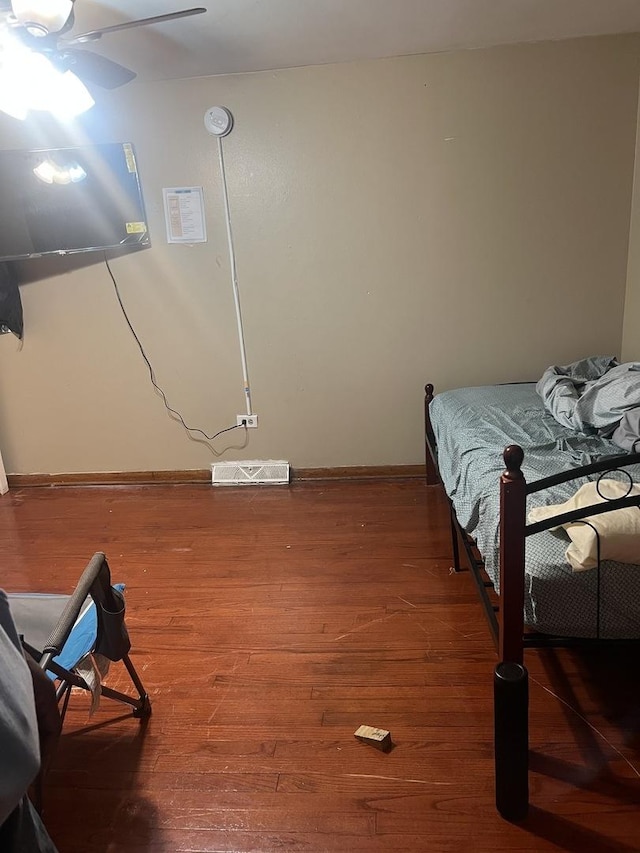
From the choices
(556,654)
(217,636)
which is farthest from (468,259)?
(217,636)

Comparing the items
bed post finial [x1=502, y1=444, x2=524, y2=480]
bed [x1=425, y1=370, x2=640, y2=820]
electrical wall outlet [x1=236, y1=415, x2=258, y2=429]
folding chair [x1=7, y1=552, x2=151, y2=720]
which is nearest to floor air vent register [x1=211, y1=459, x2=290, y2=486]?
electrical wall outlet [x1=236, y1=415, x2=258, y2=429]

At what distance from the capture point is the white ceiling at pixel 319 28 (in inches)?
94.5

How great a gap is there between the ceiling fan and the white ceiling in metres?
0.28

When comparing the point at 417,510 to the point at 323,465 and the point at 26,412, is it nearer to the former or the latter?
the point at 323,465

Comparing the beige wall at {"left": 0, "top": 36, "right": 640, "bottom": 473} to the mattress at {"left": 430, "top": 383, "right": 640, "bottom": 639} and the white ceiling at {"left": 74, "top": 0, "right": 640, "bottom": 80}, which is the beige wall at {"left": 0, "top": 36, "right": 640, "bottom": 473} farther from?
the mattress at {"left": 430, "top": 383, "right": 640, "bottom": 639}

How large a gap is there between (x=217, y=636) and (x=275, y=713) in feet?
1.54

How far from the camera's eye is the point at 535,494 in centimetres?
179

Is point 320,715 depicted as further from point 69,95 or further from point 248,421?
point 69,95

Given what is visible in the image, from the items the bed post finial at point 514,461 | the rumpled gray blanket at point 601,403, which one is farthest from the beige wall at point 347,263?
the bed post finial at point 514,461

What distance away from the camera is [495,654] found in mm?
2041

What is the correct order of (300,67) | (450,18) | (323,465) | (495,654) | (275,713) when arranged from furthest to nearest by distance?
(323,465)
(300,67)
(450,18)
(495,654)
(275,713)

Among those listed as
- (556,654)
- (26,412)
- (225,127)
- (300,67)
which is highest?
(300,67)

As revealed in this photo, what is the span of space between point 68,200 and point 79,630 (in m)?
2.48

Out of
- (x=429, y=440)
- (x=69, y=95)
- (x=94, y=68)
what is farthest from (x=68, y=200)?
(x=429, y=440)
